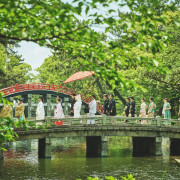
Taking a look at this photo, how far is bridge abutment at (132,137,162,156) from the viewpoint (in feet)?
65.8

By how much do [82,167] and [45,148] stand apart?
120 inches

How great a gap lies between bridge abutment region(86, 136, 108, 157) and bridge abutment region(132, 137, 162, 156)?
2.30 m

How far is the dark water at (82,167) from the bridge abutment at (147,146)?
713 millimetres

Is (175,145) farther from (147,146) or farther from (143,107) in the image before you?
(143,107)

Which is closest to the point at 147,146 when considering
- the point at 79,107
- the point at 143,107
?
the point at 143,107

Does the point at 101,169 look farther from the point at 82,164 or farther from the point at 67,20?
the point at 67,20

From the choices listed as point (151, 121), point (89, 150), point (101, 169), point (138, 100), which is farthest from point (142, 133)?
point (138, 100)

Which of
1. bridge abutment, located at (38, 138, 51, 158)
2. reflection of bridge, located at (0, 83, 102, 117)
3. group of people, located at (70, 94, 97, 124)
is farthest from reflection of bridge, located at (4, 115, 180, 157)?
reflection of bridge, located at (0, 83, 102, 117)

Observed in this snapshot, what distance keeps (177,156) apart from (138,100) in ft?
47.2

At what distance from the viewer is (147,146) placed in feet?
71.2

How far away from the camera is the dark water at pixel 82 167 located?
48.7 feet

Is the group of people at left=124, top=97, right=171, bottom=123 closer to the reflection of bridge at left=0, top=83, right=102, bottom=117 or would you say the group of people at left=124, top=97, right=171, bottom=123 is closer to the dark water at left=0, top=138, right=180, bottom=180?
the dark water at left=0, top=138, right=180, bottom=180

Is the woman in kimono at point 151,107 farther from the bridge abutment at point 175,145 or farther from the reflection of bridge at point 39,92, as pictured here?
the reflection of bridge at point 39,92

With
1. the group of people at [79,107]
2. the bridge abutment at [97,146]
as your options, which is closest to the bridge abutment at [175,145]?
the bridge abutment at [97,146]
